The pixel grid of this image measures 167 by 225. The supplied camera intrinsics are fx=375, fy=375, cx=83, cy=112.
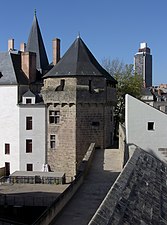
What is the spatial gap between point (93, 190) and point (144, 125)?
6398 millimetres

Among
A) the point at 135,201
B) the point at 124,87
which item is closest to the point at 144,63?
the point at 124,87

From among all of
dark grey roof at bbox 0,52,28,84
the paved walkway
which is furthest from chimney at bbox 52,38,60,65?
the paved walkway

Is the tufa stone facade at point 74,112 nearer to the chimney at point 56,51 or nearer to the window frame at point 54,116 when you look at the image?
the window frame at point 54,116

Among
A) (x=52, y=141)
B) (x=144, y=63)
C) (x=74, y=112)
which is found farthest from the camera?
(x=144, y=63)

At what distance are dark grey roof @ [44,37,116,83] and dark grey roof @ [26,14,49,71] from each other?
20.3 feet

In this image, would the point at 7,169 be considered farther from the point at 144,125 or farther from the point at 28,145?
the point at 144,125

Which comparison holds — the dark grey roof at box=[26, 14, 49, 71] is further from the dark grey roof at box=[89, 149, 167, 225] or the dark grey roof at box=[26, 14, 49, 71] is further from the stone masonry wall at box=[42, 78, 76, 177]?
the dark grey roof at box=[89, 149, 167, 225]

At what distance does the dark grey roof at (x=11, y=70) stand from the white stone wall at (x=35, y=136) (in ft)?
7.83

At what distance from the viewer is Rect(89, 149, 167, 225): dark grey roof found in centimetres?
575

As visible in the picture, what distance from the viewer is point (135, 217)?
629cm

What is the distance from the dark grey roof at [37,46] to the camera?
1355 inches

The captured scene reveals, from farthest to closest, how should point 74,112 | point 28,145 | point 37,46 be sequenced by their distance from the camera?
point 37,46, point 28,145, point 74,112

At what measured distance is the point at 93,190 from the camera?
50.6 ft

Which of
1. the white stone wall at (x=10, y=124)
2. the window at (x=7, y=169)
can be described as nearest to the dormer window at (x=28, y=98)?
the white stone wall at (x=10, y=124)
